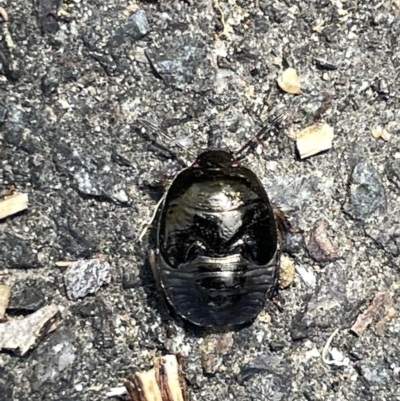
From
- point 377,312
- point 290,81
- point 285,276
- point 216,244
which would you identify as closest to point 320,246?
point 285,276

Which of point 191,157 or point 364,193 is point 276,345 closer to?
point 364,193

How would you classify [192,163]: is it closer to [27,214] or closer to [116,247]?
[116,247]

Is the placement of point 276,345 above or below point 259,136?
below

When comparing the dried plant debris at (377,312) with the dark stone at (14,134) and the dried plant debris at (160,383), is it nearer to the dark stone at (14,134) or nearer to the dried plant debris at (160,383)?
the dried plant debris at (160,383)

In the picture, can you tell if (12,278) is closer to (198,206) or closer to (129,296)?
(129,296)

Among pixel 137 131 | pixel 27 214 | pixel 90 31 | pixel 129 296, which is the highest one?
pixel 90 31

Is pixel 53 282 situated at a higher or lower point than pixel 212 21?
lower

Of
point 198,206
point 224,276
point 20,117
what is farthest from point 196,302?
point 20,117

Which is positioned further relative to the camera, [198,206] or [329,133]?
[329,133]
